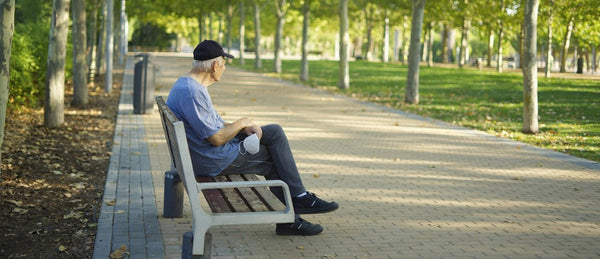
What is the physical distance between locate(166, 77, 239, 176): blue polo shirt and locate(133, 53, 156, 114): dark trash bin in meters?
9.83

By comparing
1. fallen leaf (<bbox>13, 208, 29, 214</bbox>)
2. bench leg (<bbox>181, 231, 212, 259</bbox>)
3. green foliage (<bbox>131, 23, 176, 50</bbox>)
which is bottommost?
fallen leaf (<bbox>13, 208, 29, 214</bbox>)

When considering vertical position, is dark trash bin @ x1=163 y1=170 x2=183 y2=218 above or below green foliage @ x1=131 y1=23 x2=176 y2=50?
below

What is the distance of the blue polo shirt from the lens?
208 inches

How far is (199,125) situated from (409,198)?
3134mm

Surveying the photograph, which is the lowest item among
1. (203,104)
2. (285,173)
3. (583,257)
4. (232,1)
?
(583,257)

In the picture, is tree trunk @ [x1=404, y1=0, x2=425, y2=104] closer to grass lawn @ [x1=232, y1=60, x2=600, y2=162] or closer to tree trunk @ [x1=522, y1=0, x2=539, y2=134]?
grass lawn @ [x1=232, y1=60, x2=600, y2=162]

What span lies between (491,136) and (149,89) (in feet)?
23.2

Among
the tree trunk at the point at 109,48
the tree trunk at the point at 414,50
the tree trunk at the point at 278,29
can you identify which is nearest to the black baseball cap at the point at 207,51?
the tree trunk at the point at 414,50

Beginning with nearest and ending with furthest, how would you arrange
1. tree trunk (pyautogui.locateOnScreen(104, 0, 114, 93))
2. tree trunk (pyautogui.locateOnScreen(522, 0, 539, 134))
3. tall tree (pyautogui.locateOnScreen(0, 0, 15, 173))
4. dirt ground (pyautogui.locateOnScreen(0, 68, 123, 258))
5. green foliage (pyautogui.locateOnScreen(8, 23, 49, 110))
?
dirt ground (pyautogui.locateOnScreen(0, 68, 123, 258)) → tall tree (pyautogui.locateOnScreen(0, 0, 15, 173)) → green foliage (pyautogui.locateOnScreen(8, 23, 49, 110)) → tree trunk (pyautogui.locateOnScreen(522, 0, 539, 134)) → tree trunk (pyautogui.locateOnScreen(104, 0, 114, 93))

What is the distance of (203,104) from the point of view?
534cm

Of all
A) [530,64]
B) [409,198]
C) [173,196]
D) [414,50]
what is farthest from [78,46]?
[173,196]

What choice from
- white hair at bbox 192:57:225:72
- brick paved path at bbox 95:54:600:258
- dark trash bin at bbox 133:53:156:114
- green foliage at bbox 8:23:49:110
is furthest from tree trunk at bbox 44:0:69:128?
white hair at bbox 192:57:225:72

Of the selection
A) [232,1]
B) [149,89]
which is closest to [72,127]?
[149,89]

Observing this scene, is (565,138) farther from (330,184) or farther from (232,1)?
(232,1)
